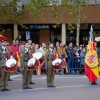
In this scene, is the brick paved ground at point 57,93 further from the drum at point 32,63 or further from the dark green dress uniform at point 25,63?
the drum at point 32,63

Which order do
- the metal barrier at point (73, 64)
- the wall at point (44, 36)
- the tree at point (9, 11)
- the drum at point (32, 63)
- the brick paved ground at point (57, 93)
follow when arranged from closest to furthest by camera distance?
the brick paved ground at point (57, 93), the drum at point (32, 63), the metal barrier at point (73, 64), the tree at point (9, 11), the wall at point (44, 36)

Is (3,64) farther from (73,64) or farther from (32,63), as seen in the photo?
(73,64)

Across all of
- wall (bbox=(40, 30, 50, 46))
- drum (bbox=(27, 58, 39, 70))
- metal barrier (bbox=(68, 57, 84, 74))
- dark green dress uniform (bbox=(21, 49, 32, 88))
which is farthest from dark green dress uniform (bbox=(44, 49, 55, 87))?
wall (bbox=(40, 30, 50, 46))

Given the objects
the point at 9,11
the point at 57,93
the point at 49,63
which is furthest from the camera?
the point at 9,11

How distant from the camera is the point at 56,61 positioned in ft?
52.4

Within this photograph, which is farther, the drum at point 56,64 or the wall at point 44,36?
the wall at point 44,36

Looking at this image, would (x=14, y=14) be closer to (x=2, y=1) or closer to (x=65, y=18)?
(x=2, y=1)

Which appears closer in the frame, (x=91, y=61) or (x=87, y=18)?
(x=91, y=61)

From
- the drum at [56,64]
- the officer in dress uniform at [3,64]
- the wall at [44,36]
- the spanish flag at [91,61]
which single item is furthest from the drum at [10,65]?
the wall at [44,36]

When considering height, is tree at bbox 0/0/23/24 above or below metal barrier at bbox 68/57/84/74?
above

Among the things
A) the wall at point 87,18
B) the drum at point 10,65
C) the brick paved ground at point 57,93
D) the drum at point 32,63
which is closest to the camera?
the brick paved ground at point 57,93

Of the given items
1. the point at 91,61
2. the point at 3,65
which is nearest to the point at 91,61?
the point at 91,61

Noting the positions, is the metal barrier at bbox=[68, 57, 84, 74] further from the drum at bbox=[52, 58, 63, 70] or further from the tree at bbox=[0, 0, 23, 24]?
the tree at bbox=[0, 0, 23, 24]

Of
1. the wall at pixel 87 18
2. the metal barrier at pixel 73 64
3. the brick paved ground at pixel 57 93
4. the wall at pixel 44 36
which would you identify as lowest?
the brick paved ground at pixel 57 93
